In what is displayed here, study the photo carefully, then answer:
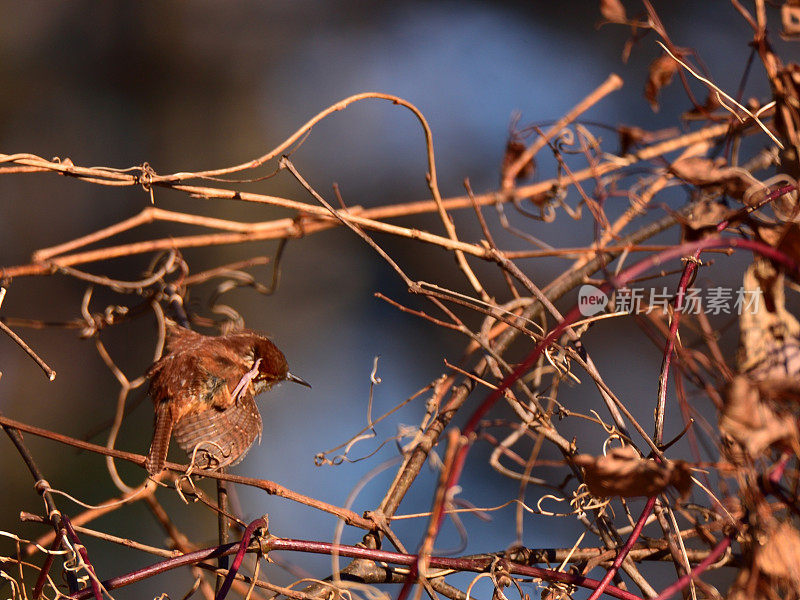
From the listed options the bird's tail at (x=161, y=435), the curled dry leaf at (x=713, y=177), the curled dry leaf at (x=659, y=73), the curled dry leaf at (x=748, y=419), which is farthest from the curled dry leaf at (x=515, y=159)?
the curled dry leaf at (x=748, y=419)

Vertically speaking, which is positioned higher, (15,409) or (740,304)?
(740,304)

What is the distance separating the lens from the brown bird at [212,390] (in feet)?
3.14

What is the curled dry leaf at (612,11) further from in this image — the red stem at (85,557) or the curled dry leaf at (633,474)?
the red stem at (85,557)

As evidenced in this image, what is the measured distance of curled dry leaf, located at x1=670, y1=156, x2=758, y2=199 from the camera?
766 millimetres

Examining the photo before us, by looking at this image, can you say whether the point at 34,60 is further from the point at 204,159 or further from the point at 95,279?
the point at 95,279

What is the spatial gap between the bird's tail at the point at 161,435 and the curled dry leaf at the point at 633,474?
49 centimetres

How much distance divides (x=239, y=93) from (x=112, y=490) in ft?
5.03

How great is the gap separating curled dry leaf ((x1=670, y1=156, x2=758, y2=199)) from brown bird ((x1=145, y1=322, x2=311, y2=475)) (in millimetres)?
605

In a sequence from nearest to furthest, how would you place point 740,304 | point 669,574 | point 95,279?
point 740,304 → point 95,279 → point 669,574

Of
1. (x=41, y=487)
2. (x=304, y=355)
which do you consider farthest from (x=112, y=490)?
(x=41, y=487)

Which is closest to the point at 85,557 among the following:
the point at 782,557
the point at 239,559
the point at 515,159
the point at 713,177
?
the point at 239,559

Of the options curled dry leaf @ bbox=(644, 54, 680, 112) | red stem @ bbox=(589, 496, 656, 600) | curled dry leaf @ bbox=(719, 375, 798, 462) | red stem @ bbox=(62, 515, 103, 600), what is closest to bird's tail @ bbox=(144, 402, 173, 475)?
red stem @ bbox=(62, 515, 103, 600)

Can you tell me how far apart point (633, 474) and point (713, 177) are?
331 mm

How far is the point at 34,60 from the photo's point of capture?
9.20ft
